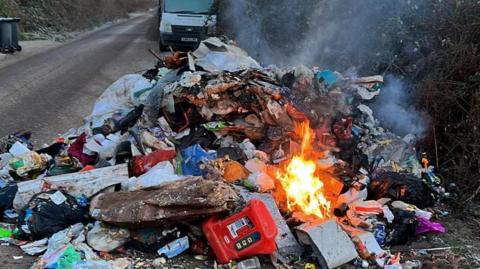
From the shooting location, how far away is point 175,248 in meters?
3.97

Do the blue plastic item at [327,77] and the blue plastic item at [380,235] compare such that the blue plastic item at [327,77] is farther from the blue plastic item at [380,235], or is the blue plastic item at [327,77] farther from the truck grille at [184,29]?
the truck grille at [184,29]

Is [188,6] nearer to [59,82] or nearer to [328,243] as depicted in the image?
[59,82]

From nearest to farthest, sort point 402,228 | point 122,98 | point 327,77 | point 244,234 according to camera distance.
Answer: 1. point 244,234
2. point 402,228
3. point 327,77
4. point 122,98

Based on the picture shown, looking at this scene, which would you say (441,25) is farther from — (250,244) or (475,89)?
(250,244)

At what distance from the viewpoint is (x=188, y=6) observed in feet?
53.8

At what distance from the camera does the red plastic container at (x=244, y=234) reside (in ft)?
12.6

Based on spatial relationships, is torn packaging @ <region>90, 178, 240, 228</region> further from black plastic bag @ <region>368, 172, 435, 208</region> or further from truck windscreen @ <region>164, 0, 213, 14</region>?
truck windscreen @ <region>164, 0, 213, 14</region>

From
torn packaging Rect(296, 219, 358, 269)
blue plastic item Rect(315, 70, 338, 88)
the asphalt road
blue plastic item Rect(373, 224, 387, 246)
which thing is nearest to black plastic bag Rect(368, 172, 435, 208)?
blue plastic item Rect(373, 224, 387, 246)

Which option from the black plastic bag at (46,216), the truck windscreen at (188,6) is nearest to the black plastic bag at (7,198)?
the black plastic bag at (46,216)

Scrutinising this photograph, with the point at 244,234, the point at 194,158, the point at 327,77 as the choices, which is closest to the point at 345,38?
the point at 327,77

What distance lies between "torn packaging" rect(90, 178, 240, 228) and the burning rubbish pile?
0.03 feet

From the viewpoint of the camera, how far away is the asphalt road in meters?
7.75

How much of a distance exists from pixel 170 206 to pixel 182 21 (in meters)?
13.0

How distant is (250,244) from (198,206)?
19.6 inches
